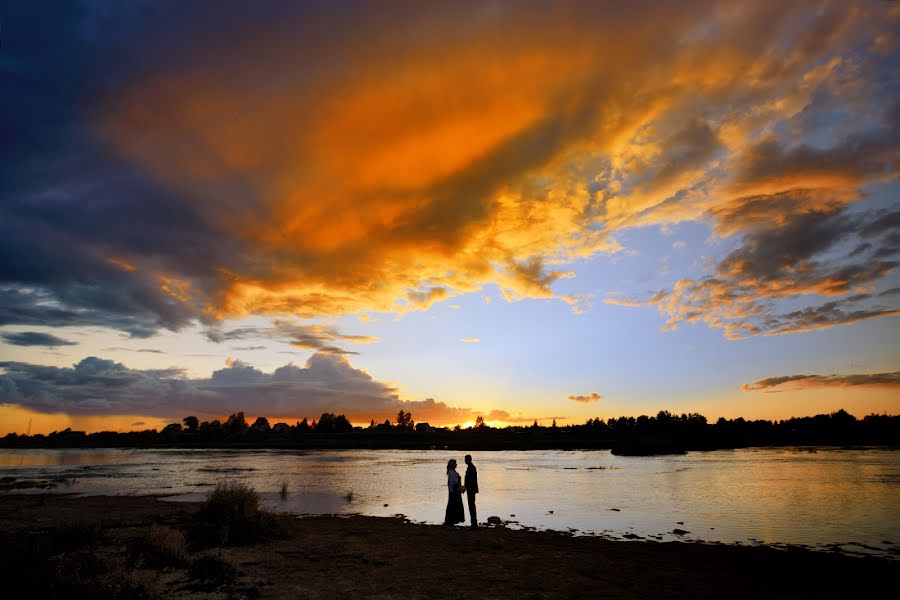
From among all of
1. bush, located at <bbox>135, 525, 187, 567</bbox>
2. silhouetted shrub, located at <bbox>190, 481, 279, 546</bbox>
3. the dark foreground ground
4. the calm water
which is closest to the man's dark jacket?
the dark foreground ground

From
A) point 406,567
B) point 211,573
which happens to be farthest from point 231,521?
point 406,567

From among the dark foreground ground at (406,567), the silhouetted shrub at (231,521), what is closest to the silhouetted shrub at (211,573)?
the dark foreground ground at (406,567)

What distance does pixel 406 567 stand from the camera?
14.6 m

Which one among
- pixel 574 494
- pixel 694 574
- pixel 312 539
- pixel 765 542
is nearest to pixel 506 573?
pixel 694 574

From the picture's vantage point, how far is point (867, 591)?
12.6 meters

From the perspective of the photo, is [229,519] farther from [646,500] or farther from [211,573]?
[646,500]

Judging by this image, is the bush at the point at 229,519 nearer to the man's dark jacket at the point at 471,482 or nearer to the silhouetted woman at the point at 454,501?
the silhouetted woman at the point at 454,501

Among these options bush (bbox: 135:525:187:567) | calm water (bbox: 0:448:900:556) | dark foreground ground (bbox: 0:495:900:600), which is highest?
bush (bbox: 135:525:187:567)

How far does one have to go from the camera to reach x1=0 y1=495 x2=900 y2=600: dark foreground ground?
39.2ft

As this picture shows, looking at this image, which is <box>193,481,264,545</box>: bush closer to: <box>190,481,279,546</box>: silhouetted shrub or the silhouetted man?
<box>190,481,279,546</box>: silhouetted shrub

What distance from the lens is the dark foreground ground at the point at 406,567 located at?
1195cm

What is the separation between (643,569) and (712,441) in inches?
5093

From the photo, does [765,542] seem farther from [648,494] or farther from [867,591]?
[648,494]

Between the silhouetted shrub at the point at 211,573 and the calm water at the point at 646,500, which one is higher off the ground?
the silhouetted shrub at the point at 211,573
